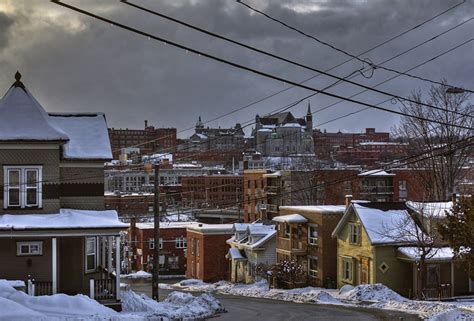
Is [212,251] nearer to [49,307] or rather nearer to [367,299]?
[367,299]

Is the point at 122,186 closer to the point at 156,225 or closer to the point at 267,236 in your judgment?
the point at 267,236

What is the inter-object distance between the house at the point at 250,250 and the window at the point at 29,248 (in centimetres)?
3108

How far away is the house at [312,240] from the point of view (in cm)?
4775

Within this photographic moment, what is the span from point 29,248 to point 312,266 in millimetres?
27940

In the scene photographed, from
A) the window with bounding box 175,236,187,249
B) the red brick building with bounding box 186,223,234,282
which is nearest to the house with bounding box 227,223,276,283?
the red brick building with bounding box 186,223,234,282

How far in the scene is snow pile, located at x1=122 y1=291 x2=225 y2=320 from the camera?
2549 centimetres

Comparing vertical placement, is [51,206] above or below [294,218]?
above

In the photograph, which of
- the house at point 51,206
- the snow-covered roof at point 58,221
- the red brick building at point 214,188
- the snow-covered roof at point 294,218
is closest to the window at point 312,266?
the snow-covered roof at point 294,218

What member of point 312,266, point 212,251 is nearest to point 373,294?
point 312,266

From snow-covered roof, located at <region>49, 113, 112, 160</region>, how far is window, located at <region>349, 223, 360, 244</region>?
66.3 ft

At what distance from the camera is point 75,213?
26.7m

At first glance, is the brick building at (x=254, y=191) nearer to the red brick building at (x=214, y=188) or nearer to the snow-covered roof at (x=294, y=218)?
the snow-covered roof at (x=294, y=218)

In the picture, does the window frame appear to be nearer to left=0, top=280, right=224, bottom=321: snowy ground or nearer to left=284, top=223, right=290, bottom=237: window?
left=284, top=223, right=290, bottom=237: window

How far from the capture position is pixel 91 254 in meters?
28.2
